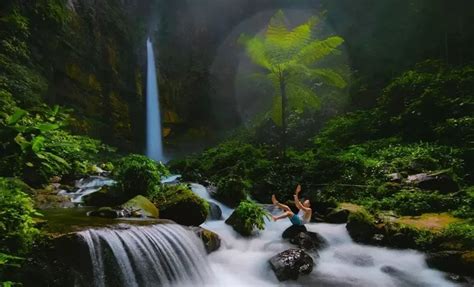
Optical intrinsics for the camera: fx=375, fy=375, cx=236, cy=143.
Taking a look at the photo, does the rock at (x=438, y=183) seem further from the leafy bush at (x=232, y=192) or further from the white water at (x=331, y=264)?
the leafy bush at (x=232, y=192)

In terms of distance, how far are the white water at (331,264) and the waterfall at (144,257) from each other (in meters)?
0.52

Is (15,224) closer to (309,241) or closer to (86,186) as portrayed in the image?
(309,241)

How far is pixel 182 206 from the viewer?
7.86m

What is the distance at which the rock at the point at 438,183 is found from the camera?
8.92 metres

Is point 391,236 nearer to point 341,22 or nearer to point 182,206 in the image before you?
point 182,206

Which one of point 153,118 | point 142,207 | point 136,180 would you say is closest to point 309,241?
point 142,207

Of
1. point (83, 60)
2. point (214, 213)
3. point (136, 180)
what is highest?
point (83, 60)

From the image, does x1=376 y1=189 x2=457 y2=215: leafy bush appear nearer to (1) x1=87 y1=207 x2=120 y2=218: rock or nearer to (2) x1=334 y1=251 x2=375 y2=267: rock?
(2) x1=334 y1=251 x2=375 y2=267: rock

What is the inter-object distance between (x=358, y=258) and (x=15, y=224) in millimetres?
5712

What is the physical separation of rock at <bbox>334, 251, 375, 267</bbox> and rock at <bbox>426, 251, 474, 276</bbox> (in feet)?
3.18

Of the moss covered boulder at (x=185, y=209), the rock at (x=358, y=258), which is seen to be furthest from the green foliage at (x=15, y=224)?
the rock at (x=358, y=258)

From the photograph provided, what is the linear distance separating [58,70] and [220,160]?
9.28 metres

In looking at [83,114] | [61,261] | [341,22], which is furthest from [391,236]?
[341,22]

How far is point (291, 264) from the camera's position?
6453 mm
